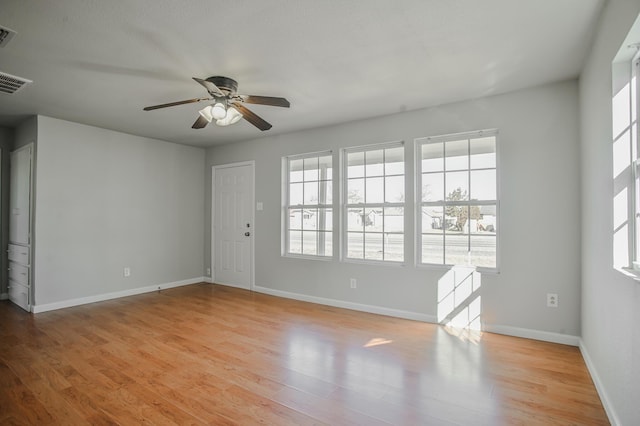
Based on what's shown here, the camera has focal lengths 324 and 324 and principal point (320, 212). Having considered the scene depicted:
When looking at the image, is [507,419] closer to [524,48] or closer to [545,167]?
[545,167]

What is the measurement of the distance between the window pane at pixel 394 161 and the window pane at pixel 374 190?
0.16 m

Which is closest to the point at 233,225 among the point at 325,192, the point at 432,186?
the point at 325,192

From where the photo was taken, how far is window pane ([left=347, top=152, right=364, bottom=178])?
14.2 ft

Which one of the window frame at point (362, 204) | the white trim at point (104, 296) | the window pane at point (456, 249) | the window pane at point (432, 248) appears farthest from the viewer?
the white trim at point (104, 296)

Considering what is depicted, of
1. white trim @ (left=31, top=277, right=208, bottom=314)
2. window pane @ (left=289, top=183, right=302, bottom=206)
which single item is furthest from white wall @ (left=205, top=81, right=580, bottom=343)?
white trim @ (left=31, top=277, right=208, bottom=314)

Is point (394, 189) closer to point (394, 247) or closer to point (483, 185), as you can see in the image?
point (394, 247)

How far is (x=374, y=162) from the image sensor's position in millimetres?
4219

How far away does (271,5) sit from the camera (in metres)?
1.96

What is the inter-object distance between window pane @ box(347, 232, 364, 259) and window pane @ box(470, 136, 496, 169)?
161 cm

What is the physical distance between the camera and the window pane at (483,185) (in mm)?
3445

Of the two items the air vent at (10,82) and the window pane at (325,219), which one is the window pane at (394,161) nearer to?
the window pane at (325,219)

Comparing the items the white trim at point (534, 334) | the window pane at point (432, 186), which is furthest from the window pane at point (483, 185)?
the white trim at point (534, 334)

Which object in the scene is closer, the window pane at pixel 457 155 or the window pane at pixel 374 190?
the window pane at pixel 457 155

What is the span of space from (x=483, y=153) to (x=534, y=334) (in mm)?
1893
